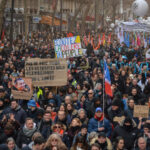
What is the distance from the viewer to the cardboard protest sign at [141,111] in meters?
8.38

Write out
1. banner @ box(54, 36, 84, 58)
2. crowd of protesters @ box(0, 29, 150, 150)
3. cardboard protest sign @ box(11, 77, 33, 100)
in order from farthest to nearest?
1. banner @ box(54, 36, 84, 58)
2. cardboard protest sign @ box(11, 77, 33, 100)
3. crowd of protesters @ box(0, 29, 150, 150)

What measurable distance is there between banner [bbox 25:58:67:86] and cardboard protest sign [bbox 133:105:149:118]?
3.03m

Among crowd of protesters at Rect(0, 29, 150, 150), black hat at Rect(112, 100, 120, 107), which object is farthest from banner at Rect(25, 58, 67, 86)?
black hat at Rect(112, 100, 120, 107)

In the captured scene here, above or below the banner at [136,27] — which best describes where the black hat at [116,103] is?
above

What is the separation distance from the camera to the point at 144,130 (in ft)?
25.1

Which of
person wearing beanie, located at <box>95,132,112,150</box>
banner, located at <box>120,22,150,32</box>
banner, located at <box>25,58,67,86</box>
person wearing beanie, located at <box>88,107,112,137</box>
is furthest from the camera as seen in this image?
banner, located at <box>120,22,150,32</box>

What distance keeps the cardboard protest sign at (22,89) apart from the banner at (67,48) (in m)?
5.22

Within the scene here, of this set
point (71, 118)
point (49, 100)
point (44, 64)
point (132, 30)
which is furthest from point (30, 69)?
point (132, 30)

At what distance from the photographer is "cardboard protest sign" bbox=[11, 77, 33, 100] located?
9.89 m

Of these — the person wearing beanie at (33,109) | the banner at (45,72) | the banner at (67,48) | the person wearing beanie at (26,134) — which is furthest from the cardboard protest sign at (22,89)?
the banner at (67,48)

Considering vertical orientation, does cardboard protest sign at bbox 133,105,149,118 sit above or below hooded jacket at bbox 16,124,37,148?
above

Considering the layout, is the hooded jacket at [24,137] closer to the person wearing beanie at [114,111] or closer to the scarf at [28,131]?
the scarf at [28,131]

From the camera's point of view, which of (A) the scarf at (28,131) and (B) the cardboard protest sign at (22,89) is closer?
(A) the scarf at (28,131)

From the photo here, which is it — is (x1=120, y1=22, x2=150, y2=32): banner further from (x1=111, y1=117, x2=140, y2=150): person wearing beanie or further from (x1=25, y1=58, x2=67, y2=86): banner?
(x1=111, y1=117, x2=140, y2=150): person wearing beanie
